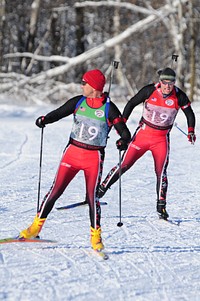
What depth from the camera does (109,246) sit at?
20.2 feet

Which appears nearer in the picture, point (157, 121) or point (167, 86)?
point (167, 86)

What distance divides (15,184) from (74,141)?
3970 millimetres

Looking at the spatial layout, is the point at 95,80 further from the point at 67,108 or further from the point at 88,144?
the point at 88,144

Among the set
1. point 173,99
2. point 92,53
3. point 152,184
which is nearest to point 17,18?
point 92,53

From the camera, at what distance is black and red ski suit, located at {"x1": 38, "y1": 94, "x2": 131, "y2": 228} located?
580 cm

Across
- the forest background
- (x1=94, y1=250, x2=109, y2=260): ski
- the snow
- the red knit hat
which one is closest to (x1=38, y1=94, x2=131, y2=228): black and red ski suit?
the red knit hat

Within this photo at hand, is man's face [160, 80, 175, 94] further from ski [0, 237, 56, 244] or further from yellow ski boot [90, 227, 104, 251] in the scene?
ski [0, 237, 56, 244]

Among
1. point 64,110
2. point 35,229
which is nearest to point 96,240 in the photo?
point 35,229

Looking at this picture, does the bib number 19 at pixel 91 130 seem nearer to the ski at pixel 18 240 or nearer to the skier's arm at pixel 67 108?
the skier's arm at pixel 67 108

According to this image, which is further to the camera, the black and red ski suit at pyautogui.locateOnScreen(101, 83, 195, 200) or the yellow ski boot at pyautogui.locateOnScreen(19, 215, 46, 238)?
the black and red ski suit at pyautogui.locateOnScreen(101, 83, 195, 200)

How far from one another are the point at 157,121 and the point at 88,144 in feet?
5.95

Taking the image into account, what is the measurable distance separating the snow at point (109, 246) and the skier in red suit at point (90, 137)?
0.39m

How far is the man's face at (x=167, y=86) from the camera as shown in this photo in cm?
705

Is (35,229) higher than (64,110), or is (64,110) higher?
(64,110)
